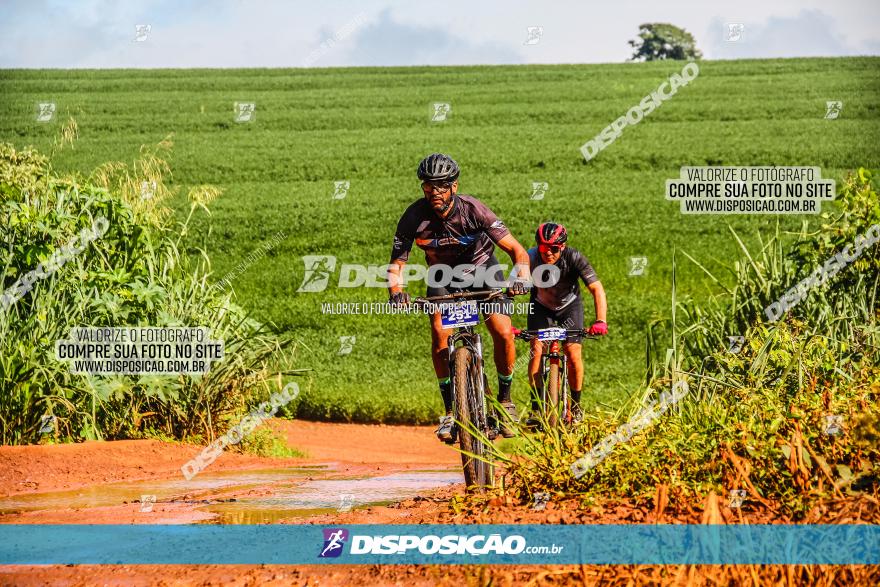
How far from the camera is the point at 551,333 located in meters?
9.14

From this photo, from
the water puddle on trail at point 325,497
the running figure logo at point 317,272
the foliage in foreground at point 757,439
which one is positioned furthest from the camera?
the running figure logo at point 317,272

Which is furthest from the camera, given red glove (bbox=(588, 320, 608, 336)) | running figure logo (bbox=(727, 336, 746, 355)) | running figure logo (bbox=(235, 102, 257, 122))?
running figure logo (bbox=(235, 102, 257, 122))

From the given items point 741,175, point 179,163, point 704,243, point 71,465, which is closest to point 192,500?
point 71,465

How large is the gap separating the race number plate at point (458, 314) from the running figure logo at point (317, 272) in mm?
12414

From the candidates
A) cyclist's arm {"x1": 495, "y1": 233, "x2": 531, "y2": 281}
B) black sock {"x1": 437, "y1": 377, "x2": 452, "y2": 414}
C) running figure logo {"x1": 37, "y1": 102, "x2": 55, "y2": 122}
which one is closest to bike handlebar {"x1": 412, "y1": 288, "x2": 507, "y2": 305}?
cyclist's arm {"x1": 495, "y1": 233, "x2": 531, "y2": 281}

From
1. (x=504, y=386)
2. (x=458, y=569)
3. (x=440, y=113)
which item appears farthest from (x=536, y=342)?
(x=440, y=113)

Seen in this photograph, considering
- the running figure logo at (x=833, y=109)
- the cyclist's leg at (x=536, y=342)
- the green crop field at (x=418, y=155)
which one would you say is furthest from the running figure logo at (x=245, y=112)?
the cyclist's leg at (x=536, y=342)

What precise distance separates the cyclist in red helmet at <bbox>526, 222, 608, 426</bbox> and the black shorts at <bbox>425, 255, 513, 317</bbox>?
52.9 inches

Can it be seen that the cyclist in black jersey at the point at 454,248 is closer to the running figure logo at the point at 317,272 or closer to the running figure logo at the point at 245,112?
the running figure logo at the point at 317,272

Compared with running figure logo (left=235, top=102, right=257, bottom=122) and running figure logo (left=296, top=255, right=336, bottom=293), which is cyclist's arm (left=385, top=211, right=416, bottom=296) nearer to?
running figure logo (left=296, top=255, right=336, bottom=293)

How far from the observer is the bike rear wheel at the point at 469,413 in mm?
7008

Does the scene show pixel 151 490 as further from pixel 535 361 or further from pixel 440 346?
pixel 535 361

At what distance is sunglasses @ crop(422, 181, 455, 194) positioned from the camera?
7.39 metres

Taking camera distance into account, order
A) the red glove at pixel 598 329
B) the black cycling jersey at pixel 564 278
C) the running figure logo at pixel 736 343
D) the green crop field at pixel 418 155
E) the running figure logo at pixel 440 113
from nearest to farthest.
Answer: the running figure logo at pixel 736 343, the red glove at pixel 598 329, the black cycling jersey at pixel 564 278, the green crop field at pixel 418 155, the running figure logo at pixel 440 113
